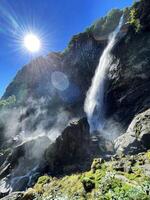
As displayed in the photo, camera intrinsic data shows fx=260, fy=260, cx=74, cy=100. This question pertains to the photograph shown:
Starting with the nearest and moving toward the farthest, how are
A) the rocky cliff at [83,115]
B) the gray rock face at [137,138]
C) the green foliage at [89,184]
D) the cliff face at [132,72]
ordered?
the green foliage at [89,184] < the rocky cliff at [83,115] < the gray rock face at [137,138] < the cliff face at [132,72]

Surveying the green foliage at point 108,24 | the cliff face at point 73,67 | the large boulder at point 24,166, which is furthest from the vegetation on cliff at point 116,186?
the green foliage at point 108,24

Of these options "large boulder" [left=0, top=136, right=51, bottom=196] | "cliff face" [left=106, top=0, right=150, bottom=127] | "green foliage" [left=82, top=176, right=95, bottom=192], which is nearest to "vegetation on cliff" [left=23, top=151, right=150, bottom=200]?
"green foliage" [left=82, top=176, right=95, bottom=192]

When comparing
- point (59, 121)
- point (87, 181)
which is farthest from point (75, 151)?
point (59, 121)

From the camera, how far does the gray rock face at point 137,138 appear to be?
Result: 28702 millimetres

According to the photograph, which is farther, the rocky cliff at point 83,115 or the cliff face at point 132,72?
the cliff face at point 132,72

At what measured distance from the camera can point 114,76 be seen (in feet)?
167

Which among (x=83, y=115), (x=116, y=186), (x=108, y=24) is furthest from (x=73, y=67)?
(x=116, y=186)

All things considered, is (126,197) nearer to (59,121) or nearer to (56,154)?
(56,154)

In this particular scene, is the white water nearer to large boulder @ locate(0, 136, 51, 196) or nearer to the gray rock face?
large boulder @ locate(0, 136, 51, 196)

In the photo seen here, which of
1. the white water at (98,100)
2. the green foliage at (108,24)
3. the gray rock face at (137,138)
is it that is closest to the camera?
the gray rock face at (137,138)

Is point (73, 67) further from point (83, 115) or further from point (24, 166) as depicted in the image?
point (24, 166)

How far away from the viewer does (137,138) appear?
30.0 meters

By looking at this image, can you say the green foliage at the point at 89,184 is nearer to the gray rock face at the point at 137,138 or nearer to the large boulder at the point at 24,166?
the gray rock face at the point at 137,138

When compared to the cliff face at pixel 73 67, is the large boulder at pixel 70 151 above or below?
below
